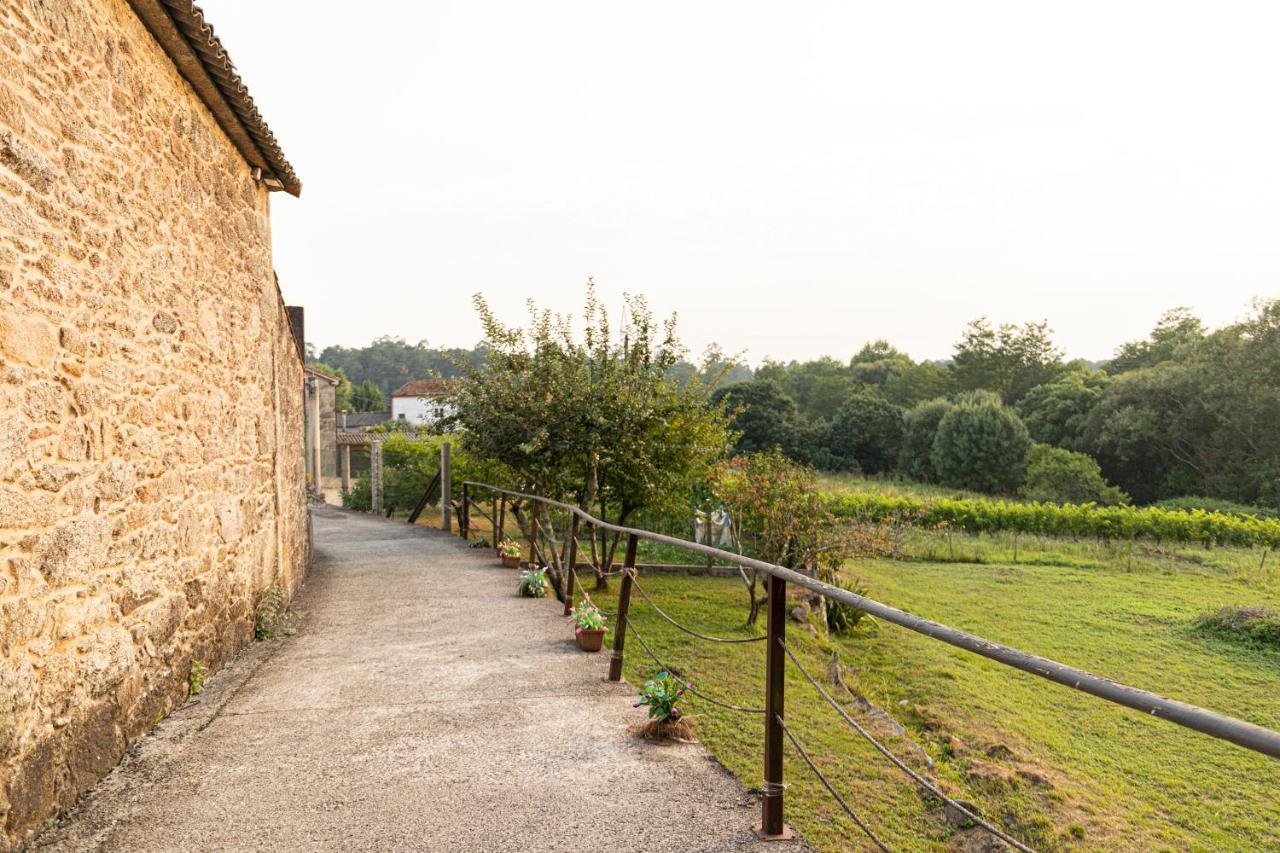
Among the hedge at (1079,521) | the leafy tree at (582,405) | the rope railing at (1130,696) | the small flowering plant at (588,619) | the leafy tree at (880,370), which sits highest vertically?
the leafy tree at (880,370)

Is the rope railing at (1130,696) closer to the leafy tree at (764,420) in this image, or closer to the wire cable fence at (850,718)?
the wire cable fence at (850,718)

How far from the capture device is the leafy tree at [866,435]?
154 ft

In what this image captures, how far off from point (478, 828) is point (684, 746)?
44.1 inches

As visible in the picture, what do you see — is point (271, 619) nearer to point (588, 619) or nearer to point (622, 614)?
point (588, 619)

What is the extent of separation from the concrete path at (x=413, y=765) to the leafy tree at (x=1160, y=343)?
53918 millimetres

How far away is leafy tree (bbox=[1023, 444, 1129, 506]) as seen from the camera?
31.7 metres

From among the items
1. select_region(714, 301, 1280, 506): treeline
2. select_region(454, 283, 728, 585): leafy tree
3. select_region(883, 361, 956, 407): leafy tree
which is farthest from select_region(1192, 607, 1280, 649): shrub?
select_region(883, 361, 956, 407): leafy tree

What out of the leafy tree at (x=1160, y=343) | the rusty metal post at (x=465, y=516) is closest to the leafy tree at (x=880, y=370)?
the leafy tree at (x=1160, y=343)

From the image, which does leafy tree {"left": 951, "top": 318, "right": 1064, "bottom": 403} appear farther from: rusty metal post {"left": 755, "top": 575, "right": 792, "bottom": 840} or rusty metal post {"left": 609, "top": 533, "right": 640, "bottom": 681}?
rusty metal post {"left": 755, "top": 575, "right": 792, "bottom": 840}

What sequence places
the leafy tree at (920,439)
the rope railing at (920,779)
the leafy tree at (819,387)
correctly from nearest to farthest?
1. the rope railing at (920,779)
2. the leafy tree at (920,439)
3. the leafy tree at (819,387)

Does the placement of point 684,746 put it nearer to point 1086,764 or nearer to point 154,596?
point 154,596

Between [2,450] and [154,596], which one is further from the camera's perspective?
[154,596]

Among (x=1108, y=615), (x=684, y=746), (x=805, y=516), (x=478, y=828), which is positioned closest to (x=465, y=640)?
(x=684, y=746)

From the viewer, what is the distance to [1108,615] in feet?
42.7
